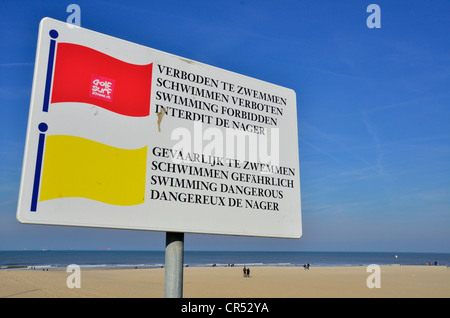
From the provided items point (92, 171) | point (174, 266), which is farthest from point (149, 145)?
point (174, 266)

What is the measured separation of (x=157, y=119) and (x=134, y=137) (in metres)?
0.27

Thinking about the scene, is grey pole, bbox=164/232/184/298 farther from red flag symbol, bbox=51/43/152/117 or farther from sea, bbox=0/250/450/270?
sea, bbox=0/250/450/270

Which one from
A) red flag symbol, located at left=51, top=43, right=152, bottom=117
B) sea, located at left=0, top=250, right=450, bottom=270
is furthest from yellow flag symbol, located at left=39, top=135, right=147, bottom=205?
sea, located at left=0, top=250, right=450, bottom=270

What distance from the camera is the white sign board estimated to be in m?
2.57

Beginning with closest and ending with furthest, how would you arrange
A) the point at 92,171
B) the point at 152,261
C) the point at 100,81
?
1. the point at 92,171
2. the point at 100,81
3. the point at 152,261

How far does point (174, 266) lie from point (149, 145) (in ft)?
3.53

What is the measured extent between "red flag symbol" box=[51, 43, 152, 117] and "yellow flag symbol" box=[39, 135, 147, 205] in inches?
Result: 13.7

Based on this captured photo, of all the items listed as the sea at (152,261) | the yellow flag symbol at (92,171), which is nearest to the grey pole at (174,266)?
the yellow flag symbol at (92,171)

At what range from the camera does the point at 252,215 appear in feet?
10.7

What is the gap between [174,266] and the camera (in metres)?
2.91

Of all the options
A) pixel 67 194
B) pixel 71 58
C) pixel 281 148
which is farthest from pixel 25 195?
pixel 281 148

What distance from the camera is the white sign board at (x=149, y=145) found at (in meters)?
2.57

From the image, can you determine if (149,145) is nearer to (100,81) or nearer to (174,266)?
(100,81)

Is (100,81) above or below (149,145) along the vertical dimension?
above
